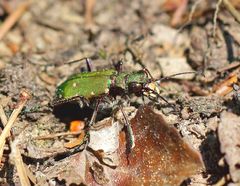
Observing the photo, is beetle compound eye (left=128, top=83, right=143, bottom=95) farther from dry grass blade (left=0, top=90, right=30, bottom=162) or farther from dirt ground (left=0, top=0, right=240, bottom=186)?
dry grass blade (left=0, top=90, right=30, bottom=162)

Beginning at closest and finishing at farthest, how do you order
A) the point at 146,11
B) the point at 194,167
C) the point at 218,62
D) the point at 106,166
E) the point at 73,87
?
1. the point at 194,167
2. the point at 106,166
3. the point at 73,87
4. the point at 218,62
5. the point at 146,11

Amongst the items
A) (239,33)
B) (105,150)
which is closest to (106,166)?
(105,150)

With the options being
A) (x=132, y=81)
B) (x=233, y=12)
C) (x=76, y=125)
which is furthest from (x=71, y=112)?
(x=233, y=12)

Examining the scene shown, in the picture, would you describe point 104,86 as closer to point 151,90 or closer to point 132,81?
point 132,81

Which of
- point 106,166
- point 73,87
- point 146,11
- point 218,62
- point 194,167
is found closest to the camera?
point 194,167

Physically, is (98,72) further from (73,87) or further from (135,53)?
(135,53)
